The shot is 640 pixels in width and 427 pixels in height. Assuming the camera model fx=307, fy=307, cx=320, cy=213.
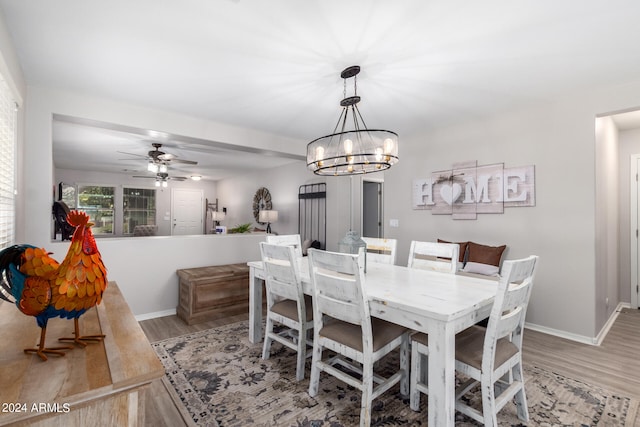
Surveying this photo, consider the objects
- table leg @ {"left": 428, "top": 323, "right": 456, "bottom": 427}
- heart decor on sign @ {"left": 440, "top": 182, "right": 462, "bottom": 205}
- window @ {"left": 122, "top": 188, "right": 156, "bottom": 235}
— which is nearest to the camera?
table leg @ {"left": 428, "top": 323, "right": 456, "bottom": 427}

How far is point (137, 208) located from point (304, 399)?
28.2ft

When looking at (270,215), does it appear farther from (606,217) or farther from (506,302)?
(506,302)

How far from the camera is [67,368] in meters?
0.88

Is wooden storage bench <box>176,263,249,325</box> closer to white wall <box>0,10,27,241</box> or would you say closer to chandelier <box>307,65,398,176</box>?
white wall <box>0,10,27,241</box>

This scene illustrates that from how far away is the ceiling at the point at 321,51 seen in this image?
177cm

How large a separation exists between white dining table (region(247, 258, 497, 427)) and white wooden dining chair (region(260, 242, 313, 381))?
110mm

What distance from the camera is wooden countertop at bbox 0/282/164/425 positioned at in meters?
0.75

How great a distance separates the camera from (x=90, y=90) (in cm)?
286

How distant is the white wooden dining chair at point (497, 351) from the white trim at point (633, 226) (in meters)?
3.60

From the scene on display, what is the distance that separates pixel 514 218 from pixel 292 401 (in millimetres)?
2969

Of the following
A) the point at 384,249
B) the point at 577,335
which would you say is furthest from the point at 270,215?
the point at 577,335

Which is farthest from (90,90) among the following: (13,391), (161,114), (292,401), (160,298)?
(292,401)

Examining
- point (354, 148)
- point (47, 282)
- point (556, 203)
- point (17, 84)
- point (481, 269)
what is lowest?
point (481, 269)

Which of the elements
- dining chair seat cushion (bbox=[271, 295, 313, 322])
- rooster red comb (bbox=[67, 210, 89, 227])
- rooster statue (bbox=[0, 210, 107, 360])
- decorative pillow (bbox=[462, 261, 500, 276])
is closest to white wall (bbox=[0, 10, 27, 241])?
rooster red comb (bbox=[67, 210, 89, 227])
